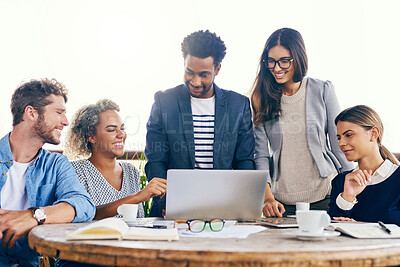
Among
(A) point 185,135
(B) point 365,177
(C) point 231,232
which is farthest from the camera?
(A) point 185,135

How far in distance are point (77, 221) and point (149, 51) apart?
13.5ft

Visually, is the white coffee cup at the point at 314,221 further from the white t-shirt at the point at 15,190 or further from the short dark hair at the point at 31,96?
the short dark hair at the point at 31,96

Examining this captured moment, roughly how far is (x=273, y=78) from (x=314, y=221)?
1362 millimetres

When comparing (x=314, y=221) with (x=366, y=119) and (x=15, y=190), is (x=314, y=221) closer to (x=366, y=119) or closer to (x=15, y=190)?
(x=366, y=119)

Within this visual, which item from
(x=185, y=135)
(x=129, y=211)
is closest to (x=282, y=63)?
(x=185, y=135)

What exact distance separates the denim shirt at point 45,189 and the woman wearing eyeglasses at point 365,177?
3.42 feet

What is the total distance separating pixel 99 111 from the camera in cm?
239

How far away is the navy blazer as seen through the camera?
223 cm

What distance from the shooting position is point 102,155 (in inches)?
90.4

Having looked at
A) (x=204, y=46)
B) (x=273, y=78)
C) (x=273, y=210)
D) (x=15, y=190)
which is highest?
(x=204, y=46)

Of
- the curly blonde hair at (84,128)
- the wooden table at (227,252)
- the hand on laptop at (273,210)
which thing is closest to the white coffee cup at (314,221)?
the wooden table at (227,252)

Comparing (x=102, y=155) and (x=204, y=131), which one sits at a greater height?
(x=204, y=131)

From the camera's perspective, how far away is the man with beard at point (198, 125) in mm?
2232

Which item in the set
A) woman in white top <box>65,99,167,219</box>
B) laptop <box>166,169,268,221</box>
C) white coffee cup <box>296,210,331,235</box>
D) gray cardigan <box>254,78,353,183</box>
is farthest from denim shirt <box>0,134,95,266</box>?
gray cardigan <box>254,78,353,183</box>
